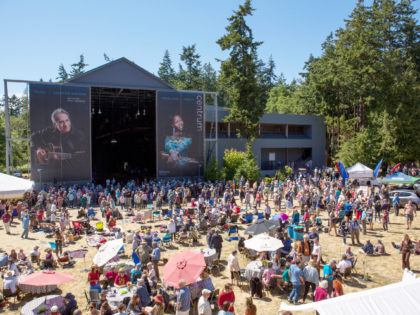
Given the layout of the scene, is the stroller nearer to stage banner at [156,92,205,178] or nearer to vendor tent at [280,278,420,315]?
vendor tent at [280,278,420,315]

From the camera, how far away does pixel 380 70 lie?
32.8 meters

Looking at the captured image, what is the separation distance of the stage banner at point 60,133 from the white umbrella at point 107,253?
58.3 feet

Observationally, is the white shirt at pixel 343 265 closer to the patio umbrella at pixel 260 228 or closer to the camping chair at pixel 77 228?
the patio umbrella at pixel 260 228

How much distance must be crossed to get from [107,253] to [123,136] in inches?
1230

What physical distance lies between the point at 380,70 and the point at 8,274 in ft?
118

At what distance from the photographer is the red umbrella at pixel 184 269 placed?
739cm

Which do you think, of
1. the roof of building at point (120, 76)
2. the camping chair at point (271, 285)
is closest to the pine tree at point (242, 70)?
the roof of building at point (120, 76)

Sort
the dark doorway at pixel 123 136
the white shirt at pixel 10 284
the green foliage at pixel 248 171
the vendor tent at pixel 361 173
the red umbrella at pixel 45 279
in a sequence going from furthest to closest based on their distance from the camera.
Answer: the dark doorway at pixel 123 136 < the green foliage at pixel 248 171 < the vendor tent at pixel 361 173 < the white shirt at pixel 10 284 < the red umbrella at pixel 45 279

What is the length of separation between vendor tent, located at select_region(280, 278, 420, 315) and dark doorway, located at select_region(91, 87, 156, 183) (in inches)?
1135

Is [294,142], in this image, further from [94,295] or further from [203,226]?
[94,295]

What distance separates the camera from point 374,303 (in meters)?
4.71

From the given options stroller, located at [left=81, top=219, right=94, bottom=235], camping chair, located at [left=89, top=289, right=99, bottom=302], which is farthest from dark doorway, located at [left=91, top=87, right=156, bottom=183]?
camping chair, located at [left=89, top=289, right=99, bottom=302]

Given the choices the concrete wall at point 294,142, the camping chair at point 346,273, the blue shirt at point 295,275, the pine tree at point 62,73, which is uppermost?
the pine tree at point 62,73

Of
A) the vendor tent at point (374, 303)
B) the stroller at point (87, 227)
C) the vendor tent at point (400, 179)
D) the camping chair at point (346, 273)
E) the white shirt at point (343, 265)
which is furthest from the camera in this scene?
the vendor tent at point (400, 179)
